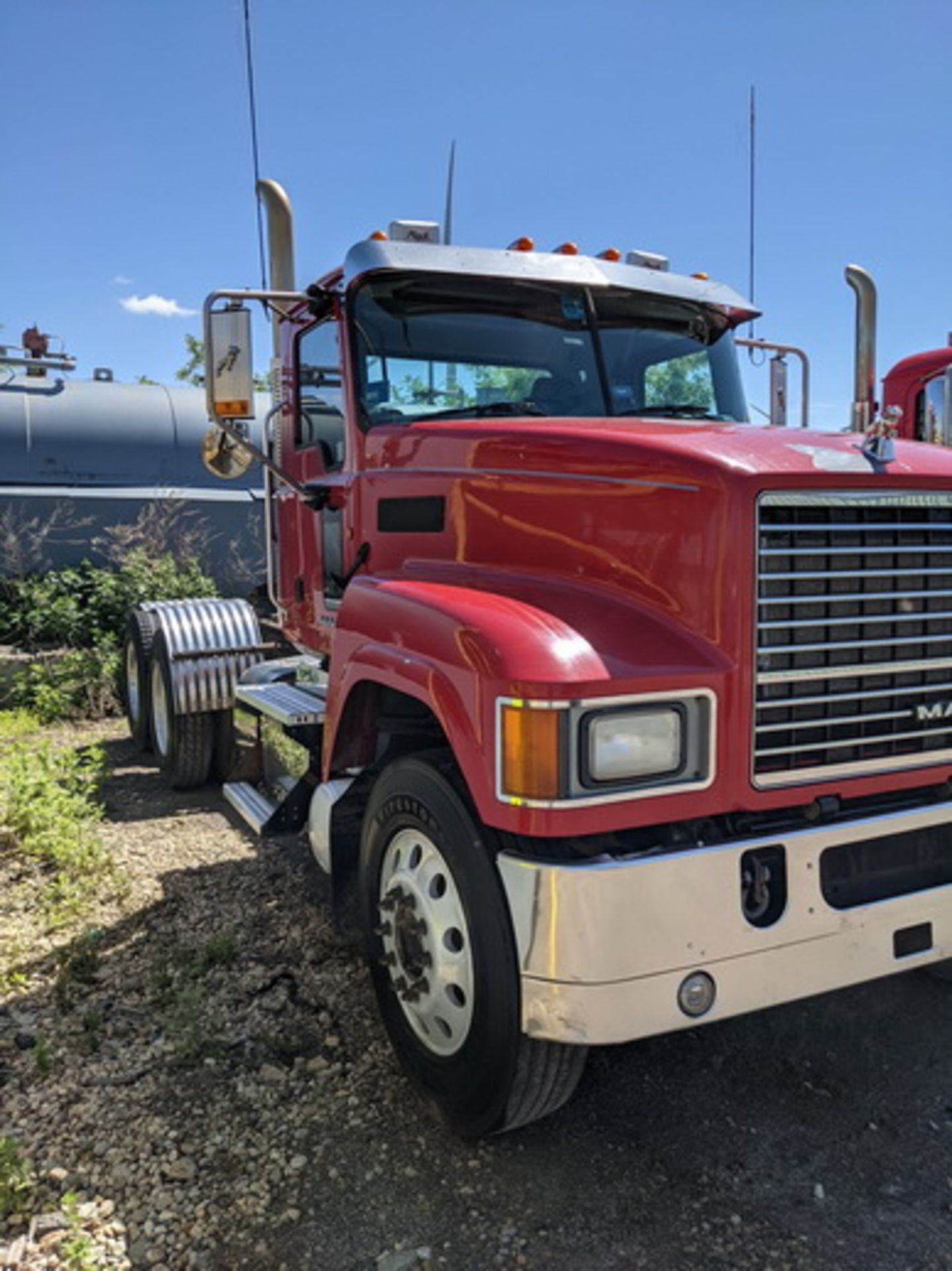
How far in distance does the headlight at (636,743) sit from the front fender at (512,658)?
0.22 ft

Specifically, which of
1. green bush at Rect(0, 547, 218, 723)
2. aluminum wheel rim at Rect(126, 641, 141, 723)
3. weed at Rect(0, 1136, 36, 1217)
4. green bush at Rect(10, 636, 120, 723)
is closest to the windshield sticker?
weed at Rect(0, 1136, 36, 1217)

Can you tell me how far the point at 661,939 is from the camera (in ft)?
7.67

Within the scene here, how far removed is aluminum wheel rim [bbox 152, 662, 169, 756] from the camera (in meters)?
6.55

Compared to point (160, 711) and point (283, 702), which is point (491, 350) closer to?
point (283, 702)

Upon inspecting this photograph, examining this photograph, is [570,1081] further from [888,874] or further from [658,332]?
[658,332]

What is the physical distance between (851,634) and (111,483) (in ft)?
34.6

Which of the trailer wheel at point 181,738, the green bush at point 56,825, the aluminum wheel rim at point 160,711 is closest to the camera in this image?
the green bush at point 56,825

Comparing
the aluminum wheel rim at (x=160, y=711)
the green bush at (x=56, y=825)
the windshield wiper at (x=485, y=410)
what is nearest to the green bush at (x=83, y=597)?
the aluminum wheel rim at (x=160, y=711)

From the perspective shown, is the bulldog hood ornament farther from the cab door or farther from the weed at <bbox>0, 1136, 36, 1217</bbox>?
the weed at <bbox>0, 1136, 36, 1217</bbox>

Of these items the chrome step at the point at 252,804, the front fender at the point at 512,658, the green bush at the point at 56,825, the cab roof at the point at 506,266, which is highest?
the cab roof at the point at 506,266

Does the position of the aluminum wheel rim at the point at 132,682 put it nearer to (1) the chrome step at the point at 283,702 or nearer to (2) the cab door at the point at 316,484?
(1) the chrome step at the point at 283,702

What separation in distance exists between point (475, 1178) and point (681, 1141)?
605 mm

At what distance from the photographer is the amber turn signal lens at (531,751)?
2.30 metres

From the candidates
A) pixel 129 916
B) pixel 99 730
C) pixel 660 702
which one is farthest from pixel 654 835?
pixel 99 730
